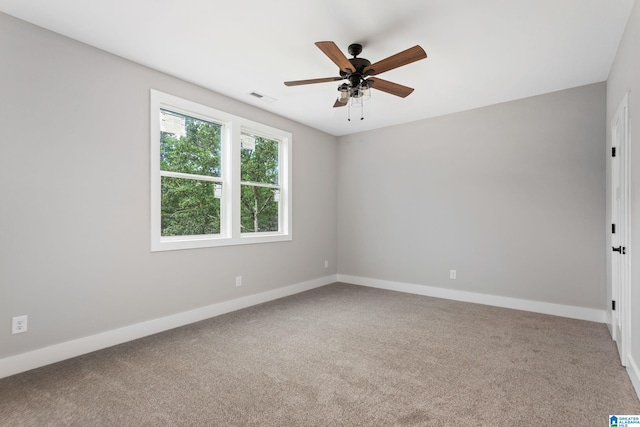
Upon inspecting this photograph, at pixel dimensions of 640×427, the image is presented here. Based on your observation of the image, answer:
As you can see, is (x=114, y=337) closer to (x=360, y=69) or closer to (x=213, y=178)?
(x=213, y=178)

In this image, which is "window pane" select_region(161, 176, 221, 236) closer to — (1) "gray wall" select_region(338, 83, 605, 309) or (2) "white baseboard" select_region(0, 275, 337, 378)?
(2) "white baseboard" select_region(0, 275, 337, 378)

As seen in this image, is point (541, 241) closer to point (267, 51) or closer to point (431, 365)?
point (431, 365)

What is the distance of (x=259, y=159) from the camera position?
4617 mm

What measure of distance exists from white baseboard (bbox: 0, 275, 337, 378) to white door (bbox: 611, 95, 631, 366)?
148 inches

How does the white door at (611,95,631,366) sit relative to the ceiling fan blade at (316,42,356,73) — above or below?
below

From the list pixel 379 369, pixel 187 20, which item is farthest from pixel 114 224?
pixel 379 369

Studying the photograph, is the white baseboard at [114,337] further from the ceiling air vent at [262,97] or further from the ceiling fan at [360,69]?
the ceiling fan at [360,69]

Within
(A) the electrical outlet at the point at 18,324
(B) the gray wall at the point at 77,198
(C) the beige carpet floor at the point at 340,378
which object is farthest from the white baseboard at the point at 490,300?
(A) the electrical outlet at the point at 18,324

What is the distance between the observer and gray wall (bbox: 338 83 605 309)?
3.71 meters

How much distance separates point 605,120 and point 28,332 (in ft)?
19.6

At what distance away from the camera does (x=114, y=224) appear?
2.99 metres

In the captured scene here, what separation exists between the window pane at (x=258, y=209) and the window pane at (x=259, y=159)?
0.16 meters

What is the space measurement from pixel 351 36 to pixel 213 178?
7.42 feet

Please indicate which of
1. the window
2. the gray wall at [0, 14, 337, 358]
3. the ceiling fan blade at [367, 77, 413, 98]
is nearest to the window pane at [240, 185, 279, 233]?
the window
